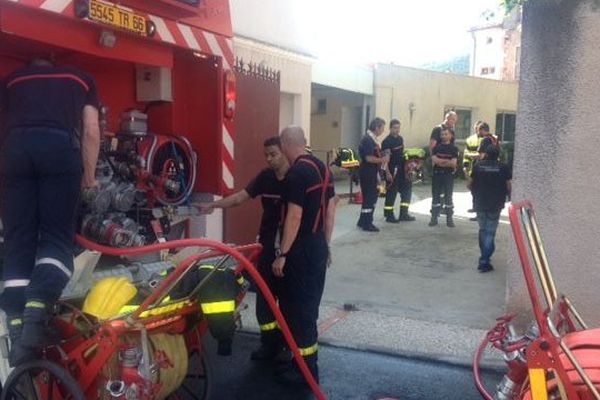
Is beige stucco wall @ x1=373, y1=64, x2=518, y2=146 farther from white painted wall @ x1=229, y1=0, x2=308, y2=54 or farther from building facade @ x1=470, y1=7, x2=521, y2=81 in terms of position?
building facade @ x1=470, y1=7, x2=521, y2=81

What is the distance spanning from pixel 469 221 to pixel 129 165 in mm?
7421

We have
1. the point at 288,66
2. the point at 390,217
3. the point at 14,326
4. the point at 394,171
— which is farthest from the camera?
the point at 390,217

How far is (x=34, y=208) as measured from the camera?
2.96m

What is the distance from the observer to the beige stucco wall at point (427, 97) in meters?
16.8

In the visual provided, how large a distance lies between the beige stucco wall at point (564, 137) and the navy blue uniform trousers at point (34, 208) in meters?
3.23

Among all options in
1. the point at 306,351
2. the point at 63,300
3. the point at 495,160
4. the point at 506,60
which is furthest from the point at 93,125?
the point at 506,60

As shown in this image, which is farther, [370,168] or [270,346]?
[370,168]

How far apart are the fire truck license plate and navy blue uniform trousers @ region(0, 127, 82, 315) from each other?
65 centimetres

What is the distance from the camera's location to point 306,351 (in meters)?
3.91

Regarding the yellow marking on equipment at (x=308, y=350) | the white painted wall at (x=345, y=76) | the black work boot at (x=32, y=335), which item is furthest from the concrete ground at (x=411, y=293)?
the white painted wall at (x=345, y=76)

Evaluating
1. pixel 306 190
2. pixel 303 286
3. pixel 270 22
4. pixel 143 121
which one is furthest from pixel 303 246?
pixel 270 22

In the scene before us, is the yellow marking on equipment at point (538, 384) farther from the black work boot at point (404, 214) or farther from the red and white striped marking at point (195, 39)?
the black work boot at point (404, 214)

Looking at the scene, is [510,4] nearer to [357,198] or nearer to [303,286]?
[303,286]

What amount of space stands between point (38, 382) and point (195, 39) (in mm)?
2257
